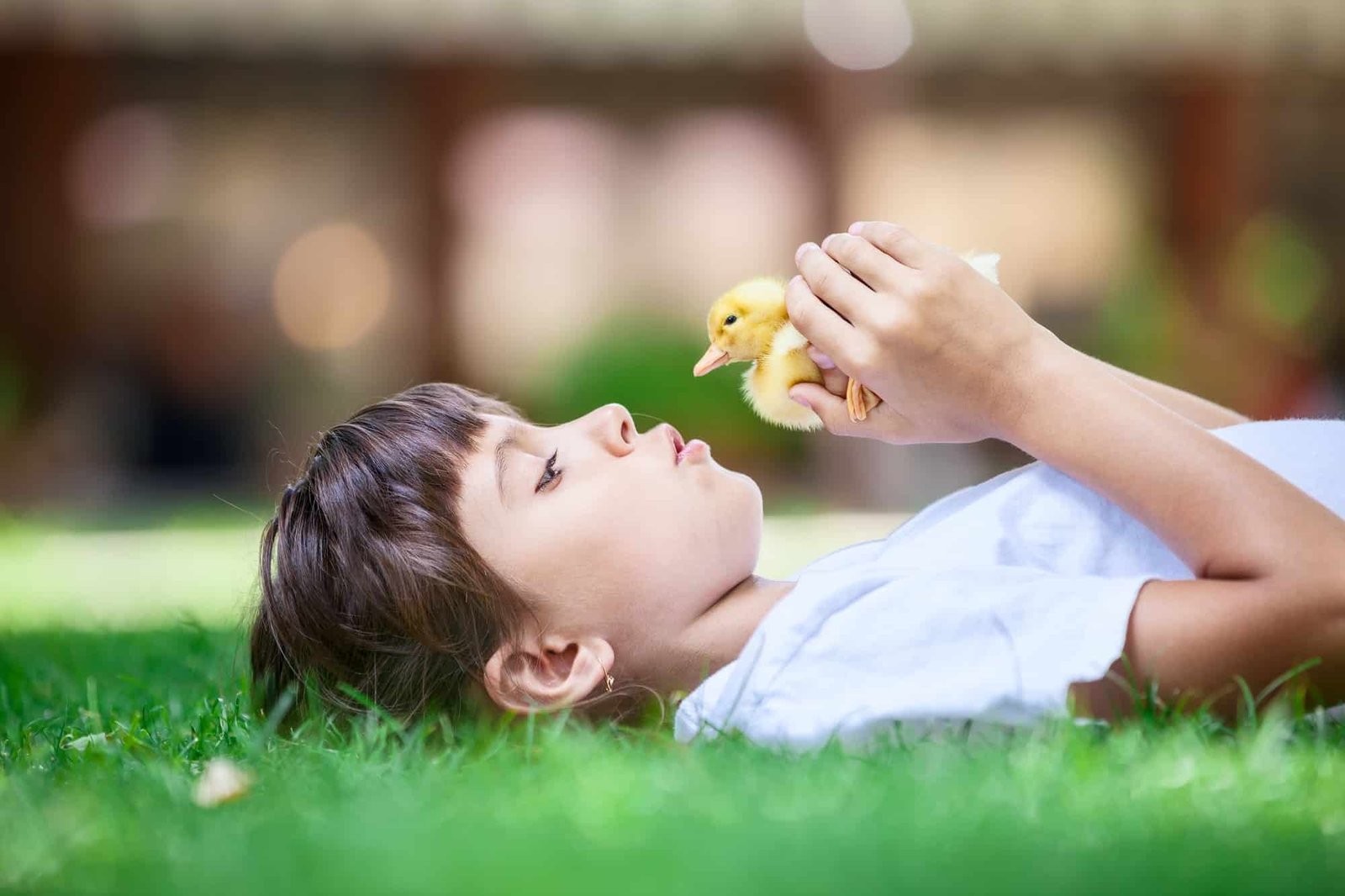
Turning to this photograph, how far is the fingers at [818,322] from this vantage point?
6.88 feet

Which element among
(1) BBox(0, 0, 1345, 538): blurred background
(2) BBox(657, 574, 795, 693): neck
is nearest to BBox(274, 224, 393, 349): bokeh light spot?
(1) BBox(0, 0, 1345, 538): blurred background

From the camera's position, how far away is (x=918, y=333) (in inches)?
78.9

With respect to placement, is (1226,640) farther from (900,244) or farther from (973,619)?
(900,244)

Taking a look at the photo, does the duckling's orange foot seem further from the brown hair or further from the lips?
the brown hair

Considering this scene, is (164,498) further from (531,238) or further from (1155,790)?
(1155,790)

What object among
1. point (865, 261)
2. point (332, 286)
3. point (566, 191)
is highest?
point (865, 261)

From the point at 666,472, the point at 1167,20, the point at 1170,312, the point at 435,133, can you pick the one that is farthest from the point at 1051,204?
the point at 666,472

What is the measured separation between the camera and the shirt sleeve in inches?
72.7

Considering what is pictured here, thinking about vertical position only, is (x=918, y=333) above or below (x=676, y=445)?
above

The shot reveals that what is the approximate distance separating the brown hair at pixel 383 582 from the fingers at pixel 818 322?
583 mm

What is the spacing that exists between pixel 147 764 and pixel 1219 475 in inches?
61.1

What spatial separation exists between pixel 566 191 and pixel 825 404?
37.2 feet

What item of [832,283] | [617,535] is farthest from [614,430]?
[832,283]

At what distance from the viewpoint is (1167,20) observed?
11.7m
